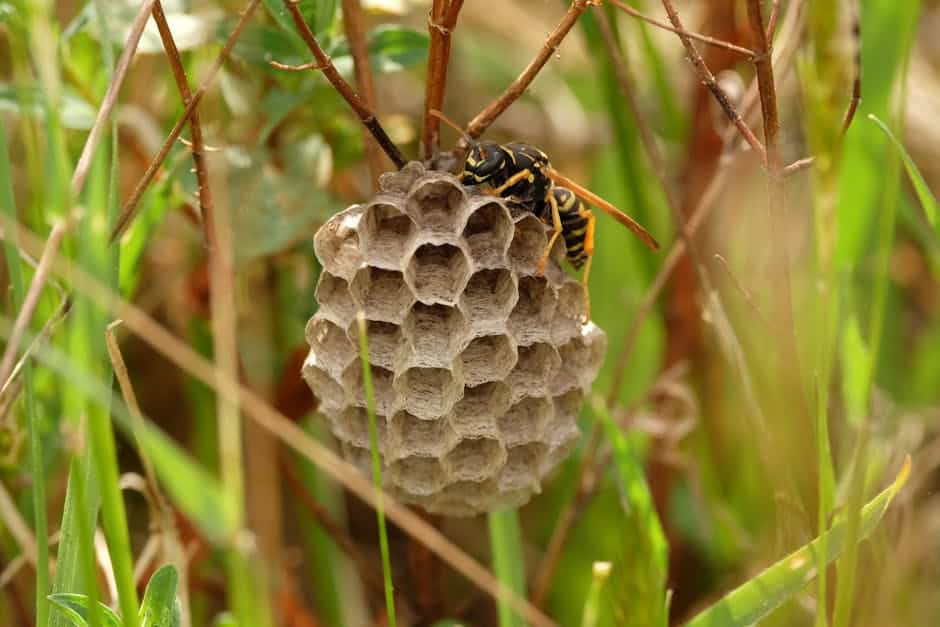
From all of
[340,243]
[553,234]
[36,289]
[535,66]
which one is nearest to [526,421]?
[553,234]

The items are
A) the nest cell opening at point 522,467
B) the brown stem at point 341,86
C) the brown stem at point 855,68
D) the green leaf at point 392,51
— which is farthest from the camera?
the green leaf at point 392,51

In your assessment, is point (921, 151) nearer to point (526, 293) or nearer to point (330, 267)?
point (526, 293)

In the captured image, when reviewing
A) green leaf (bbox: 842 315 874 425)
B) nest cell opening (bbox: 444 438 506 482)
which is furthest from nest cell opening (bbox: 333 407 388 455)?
green leaf (bbox: 842 315 874 425)

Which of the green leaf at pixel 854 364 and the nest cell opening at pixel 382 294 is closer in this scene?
the nest cell opening at pixel 382 294

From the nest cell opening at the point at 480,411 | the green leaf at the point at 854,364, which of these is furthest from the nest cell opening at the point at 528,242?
the green leaf at the point at 854,364

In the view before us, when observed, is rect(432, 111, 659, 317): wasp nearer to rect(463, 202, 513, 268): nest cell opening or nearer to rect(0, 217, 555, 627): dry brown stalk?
rect(463, 202, 513, 268): nest cell opening

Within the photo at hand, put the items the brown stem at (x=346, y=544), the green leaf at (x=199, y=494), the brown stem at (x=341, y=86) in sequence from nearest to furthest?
the green leaf at (x=199, y=494), the brown stem at (x=341, y=86), the brown stem at (x=346, y=544)

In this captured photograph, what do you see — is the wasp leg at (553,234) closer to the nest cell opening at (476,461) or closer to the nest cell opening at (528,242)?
the nest cell opening at (528,242)

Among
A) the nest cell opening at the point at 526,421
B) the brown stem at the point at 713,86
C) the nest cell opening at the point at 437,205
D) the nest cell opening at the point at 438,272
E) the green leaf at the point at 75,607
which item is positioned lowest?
the green leaf at the point at 75,607
